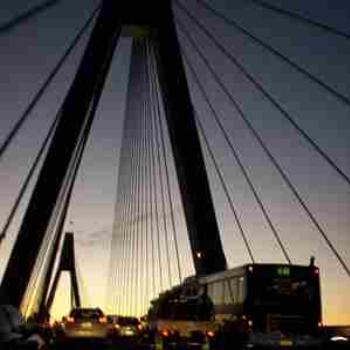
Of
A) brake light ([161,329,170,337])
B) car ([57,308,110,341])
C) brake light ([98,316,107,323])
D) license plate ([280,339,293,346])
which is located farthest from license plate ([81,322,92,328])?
license plate ([280,339,293,346])

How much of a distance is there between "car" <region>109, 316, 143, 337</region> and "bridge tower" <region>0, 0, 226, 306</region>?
1262 centimetres

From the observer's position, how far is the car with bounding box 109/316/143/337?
135 feet

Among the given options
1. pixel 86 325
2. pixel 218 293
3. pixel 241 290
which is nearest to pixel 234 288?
pixel 241 290

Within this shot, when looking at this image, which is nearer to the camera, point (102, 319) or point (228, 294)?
point (228, 294)

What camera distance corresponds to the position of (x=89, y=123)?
27844mm

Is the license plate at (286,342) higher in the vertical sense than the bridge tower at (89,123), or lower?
lower

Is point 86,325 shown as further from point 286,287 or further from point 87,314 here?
point 286,287

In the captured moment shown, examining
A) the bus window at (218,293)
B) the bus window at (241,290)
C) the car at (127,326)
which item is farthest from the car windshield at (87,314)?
the bus window at (241,290)

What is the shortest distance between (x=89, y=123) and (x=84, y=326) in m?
7.98

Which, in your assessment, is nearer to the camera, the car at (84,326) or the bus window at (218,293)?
the bus window at (218,293)

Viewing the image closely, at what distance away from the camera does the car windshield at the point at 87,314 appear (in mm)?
31594

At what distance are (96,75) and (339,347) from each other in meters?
11.5

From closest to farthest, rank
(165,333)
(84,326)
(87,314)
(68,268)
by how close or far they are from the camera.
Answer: (165,333)
(84,326)
(87,314)
(68,268)

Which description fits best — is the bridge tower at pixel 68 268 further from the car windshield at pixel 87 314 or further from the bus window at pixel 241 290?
the bus window at pixel 241 290
